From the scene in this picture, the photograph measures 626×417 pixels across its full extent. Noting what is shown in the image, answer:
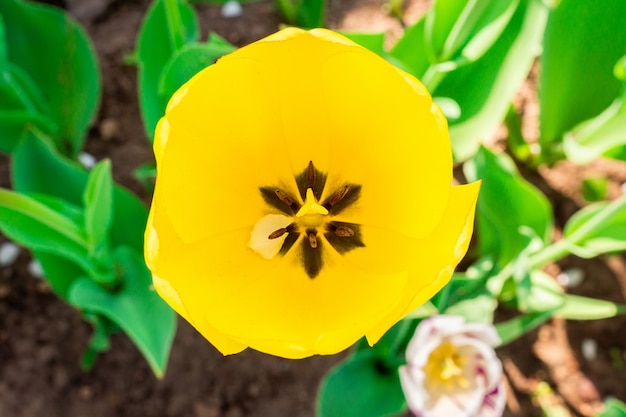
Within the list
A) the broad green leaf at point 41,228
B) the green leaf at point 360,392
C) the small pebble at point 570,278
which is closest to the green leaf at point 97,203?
the broad green leaf at point 41,228

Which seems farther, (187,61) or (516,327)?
(516,327)

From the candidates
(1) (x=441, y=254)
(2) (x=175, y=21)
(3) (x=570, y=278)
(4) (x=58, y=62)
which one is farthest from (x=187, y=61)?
(3) (x=570, y=278)

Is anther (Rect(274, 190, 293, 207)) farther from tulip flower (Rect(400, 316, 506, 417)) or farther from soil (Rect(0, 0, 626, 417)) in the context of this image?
soil (Rect(0, 0, 626, 417))

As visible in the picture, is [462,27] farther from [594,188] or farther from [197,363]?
[197,363]

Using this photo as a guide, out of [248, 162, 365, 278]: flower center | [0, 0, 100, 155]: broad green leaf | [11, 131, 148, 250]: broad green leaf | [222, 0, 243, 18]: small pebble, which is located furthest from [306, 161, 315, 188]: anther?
[222, 0, 243, 18]: small pebble

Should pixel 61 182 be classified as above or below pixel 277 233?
below

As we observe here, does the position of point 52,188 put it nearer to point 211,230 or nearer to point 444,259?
point 211,230
